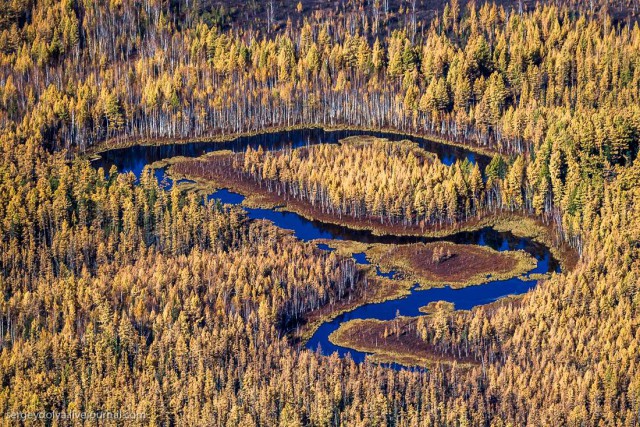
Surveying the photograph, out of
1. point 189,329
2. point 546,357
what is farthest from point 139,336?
point 546,357

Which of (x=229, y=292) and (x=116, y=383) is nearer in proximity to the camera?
(x=116, y=383)

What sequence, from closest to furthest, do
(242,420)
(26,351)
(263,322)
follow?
Answer: (242,420), (26,351), (263,322)

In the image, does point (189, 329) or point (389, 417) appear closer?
point (389, 417)

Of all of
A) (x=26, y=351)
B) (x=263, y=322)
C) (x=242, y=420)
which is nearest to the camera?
(x=242, y=420)

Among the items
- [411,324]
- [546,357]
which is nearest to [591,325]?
[546,357]

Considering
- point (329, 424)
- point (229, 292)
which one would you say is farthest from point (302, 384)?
point (229, 292)

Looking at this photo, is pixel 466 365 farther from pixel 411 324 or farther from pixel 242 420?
pixel 242 420

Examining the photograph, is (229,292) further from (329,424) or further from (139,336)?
(329,424)
